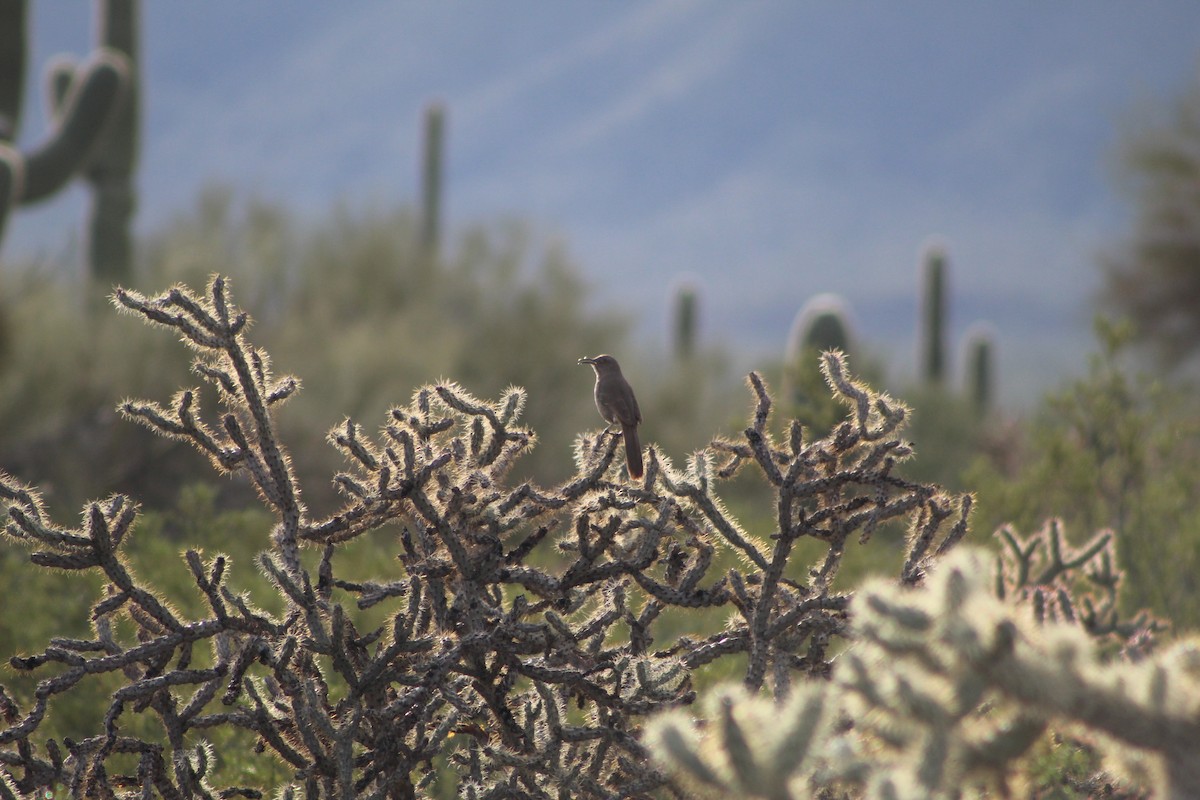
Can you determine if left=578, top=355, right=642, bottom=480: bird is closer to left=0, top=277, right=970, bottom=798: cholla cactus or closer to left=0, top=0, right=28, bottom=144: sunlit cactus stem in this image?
left=0, top=277, right=970, bottom=798: cholla cactus

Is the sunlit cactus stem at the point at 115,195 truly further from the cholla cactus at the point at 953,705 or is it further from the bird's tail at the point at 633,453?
the cholla cactus at the point at 953,705

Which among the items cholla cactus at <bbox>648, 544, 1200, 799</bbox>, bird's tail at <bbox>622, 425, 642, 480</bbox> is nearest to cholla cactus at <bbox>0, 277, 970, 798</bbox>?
bird's tail at <bbox>622, 425, 642, 480</bbox>

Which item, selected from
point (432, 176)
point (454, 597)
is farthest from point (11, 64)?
point (454, 597)

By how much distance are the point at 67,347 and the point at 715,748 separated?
12.5m

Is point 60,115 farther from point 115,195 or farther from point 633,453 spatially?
point 633,453

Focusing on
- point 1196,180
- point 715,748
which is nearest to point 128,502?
point 715,748

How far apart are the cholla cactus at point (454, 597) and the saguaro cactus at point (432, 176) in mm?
17859

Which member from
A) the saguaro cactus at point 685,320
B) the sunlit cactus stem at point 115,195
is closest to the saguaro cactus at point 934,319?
the saguaro cactus at point 685,320

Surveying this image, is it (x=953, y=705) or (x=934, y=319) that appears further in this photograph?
(x=934, y=319)

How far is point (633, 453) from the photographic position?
2.62 metres

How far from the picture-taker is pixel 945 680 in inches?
52.6

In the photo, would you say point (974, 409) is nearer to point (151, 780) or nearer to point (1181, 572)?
point (1181, 572)

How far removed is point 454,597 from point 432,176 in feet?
61.2

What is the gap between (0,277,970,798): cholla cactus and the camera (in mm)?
2148
